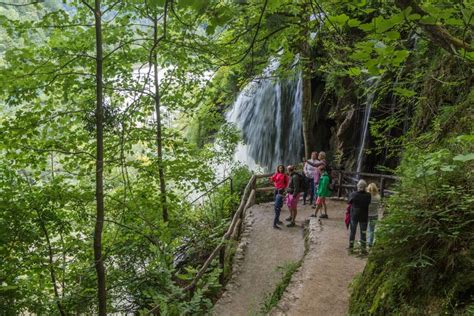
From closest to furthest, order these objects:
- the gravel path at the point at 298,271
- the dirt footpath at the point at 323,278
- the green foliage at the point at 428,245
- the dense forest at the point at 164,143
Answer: the dense forest at the point at 164,143 < the green foliage at the point at 428,245 < the dirt footpath at the point at 323,278 < the gravel path at the point at 298,271

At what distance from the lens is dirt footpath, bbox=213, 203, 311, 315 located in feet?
22.1

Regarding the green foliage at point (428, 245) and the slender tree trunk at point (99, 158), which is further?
the slender tree trunk at point (99, 158)

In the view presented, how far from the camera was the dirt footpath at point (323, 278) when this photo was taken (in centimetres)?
544

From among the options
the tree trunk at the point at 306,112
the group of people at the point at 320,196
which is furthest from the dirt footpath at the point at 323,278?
the tree trunk at the point at 306,112

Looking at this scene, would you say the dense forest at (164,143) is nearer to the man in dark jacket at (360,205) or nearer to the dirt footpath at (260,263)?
the dirt footpath at (260,263)

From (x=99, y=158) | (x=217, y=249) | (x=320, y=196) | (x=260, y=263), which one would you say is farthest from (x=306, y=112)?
(x=99, y=158)

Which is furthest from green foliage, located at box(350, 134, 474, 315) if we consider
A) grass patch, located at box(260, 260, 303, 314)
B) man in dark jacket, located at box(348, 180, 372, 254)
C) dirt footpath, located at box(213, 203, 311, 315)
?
dirt footpath, located at box(213, 203, 311, 315)

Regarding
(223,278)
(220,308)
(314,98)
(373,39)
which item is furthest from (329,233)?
(314,98)

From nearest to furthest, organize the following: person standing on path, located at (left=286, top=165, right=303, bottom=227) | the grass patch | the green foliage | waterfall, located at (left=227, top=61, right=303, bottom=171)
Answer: the green foliage, the grass patch, person standing on path, located at (left=286, top=165, right=303, bottom=227), waterfall, located at (left=227, top=61, right=303, bottom=171)

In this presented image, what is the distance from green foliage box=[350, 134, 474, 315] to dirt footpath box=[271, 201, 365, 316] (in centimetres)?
149

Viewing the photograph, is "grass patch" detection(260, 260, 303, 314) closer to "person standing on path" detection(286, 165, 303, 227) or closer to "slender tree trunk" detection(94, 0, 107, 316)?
"person standing on path" detection(286, 165, 303, 227)

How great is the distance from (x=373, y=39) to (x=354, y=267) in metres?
5.50

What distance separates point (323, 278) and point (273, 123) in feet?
31.7

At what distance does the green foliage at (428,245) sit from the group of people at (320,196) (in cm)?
164
